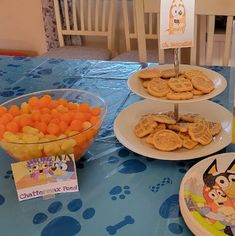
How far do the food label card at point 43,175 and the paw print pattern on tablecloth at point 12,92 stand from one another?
0.54 metres

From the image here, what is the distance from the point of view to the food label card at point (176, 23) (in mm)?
805

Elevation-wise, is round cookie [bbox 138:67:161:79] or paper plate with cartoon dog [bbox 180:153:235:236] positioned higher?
round cookie [bbox 138:67:161:79]

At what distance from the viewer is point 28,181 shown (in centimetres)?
75

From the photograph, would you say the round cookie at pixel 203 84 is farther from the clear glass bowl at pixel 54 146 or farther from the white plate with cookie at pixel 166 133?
the clear glass bowl at pixel 54 146

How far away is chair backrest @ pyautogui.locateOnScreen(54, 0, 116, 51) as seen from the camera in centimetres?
255

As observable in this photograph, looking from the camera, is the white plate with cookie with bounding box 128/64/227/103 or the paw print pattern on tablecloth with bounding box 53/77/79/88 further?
the paw print pattern on tablecloth with bounding box 53/77/79/88

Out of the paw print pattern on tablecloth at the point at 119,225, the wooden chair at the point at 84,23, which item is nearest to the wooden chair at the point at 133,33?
the wooden chair at the point at 84,23

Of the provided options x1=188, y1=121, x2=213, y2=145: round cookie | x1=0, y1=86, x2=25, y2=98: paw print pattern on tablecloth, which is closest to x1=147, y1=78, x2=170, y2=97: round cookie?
x1=188, y1=121, x2=213, y2=145: round cookie

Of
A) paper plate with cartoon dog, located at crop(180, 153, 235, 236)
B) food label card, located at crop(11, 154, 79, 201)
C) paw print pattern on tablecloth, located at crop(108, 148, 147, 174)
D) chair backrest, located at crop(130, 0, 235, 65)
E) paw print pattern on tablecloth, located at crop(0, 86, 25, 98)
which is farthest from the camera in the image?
chair backrest, located at crop(130, 0, 235, 65)

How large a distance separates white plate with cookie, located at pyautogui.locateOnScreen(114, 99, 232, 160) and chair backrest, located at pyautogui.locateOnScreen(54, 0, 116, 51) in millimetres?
1605

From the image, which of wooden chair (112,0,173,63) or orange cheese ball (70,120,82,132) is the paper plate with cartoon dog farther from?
wooden chair (112,0,173,63)

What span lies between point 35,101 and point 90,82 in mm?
419

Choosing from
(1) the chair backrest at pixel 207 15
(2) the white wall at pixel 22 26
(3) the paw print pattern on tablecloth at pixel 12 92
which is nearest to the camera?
(3) the paw print pattern on tablecloth at pixel 12 92

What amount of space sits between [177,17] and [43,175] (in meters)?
0.43
